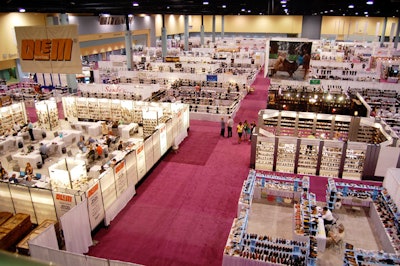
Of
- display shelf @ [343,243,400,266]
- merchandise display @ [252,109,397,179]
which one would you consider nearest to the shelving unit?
merchandise display @ [252,109,397,179]

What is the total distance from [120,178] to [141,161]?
1.57 m

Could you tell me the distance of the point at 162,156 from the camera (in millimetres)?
14789

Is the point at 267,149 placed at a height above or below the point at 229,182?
above

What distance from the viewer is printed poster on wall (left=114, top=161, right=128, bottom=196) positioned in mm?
10741

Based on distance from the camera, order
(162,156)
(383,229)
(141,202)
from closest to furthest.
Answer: (383,229) < (141,202) < (162,156)

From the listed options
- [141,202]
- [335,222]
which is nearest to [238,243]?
[335,222]

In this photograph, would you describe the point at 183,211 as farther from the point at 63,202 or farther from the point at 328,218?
the point at 328,218

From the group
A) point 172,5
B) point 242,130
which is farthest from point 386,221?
point 172,5

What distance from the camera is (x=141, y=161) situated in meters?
12.4

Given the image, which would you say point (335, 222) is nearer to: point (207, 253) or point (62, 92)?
point (207, 253)

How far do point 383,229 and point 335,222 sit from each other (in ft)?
4.29

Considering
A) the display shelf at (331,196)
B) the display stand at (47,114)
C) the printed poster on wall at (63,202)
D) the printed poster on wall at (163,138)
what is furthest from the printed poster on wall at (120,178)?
the display stand at (47,114)

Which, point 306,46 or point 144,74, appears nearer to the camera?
point 306,46

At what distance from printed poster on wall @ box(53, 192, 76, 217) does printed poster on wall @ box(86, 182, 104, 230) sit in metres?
0.46
